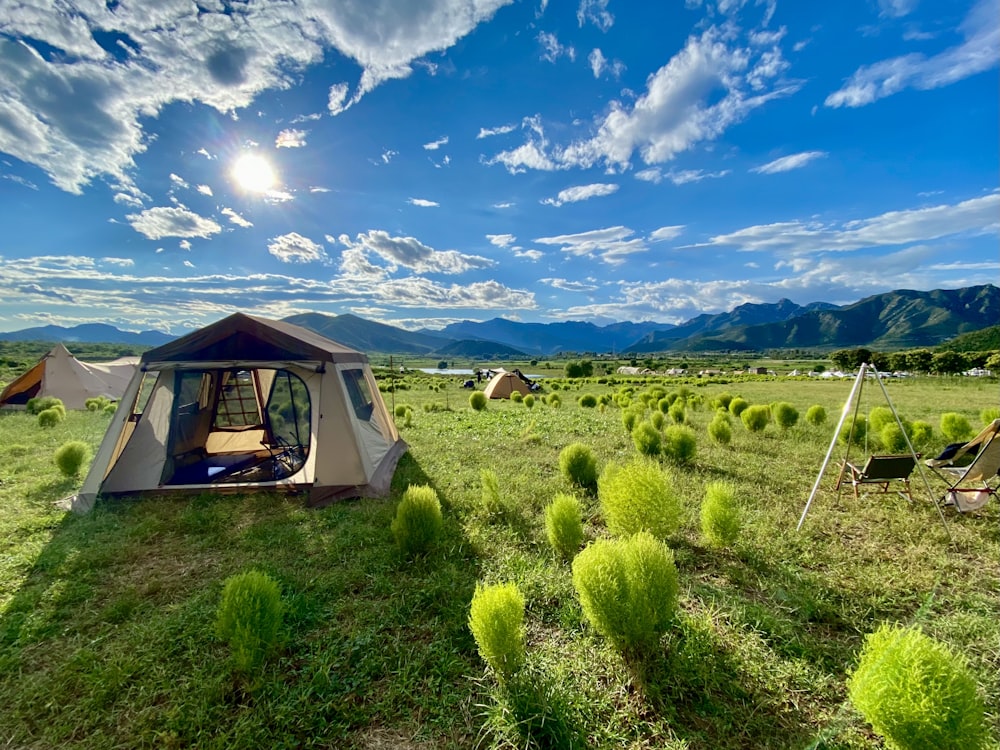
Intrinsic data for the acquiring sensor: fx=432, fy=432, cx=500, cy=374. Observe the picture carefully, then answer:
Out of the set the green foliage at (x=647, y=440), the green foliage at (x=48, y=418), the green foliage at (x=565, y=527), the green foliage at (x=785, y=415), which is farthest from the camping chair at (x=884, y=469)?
the green foliage at (x=48, y=418)

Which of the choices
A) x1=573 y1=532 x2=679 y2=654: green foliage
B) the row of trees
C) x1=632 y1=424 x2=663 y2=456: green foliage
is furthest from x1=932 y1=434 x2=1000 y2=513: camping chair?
the row of trees

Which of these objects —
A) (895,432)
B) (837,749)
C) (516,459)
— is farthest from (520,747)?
(895,432)

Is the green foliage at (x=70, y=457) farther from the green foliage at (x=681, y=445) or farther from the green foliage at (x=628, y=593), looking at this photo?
the green foliage at (x=681, y=445)

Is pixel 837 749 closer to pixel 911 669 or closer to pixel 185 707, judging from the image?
pixel 911 669

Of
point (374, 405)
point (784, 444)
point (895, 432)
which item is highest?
point (374, 405)

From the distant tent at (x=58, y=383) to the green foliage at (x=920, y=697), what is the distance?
22.3m

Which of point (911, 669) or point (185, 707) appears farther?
point (185, 707)

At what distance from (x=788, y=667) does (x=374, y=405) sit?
7.62 metres

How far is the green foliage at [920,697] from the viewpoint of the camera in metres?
2.14

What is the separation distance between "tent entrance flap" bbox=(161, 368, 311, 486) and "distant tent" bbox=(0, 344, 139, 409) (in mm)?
11766

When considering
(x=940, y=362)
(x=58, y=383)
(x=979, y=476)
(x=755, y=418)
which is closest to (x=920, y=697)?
(x=979, y=476)

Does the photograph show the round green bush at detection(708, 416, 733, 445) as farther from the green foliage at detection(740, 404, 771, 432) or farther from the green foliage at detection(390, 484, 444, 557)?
the green foliage at detection(390, 484, 444, 557)

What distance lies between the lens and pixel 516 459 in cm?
925

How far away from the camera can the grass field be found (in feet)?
9.16
